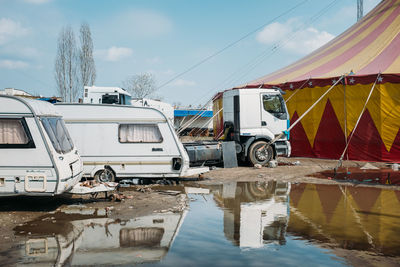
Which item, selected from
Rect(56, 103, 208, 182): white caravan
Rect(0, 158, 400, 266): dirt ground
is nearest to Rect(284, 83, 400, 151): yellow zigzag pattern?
Rect(0, 158, 400, 266): dirt ground

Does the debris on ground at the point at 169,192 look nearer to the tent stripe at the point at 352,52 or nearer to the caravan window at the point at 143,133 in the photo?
the caravan window at the point at 143,133

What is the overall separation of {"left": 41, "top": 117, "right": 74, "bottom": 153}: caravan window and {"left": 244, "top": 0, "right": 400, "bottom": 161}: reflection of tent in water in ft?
36.4

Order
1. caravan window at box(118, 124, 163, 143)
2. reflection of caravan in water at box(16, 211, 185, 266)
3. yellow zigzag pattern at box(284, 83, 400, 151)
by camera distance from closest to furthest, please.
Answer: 1. reflection of caravan in water at box(16, 211, 185, 266)
2. caravan window at box(118, 124, 163, 143)
3. yellow zigzag pattern at box(284, 83, 400, 151)

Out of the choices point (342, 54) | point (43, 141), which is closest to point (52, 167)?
point (43, 141)

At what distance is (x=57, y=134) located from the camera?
7895mm

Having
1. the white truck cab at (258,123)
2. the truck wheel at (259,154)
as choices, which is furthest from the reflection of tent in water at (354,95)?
the truck wheel at (259,154)

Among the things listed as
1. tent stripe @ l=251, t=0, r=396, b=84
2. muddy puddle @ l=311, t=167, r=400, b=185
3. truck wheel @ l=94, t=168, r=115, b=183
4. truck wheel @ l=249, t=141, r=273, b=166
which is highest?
tent stripe @ l=251, t=0, r=396, b=84

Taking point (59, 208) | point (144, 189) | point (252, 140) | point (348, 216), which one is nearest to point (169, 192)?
point (144, 189)

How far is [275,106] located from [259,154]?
1.85 m

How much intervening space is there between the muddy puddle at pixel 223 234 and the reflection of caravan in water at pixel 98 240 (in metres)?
0.01

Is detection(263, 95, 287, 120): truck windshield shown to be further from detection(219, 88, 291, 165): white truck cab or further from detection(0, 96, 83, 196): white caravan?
Result: detection(0, 96, 83, 196): white caravan

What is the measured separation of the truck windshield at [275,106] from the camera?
14.2 m

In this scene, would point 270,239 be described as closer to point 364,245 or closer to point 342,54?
point 364,245

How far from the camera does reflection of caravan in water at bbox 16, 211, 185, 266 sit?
510 centimetres
